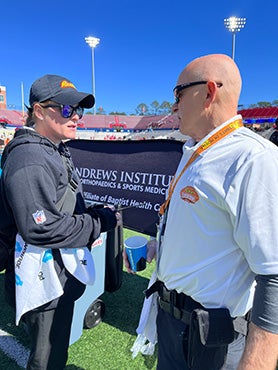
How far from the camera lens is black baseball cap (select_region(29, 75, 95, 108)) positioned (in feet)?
5.80

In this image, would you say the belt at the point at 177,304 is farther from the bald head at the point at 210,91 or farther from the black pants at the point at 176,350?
the bald head at the point at 210,91

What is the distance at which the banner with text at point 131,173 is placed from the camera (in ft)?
8.06

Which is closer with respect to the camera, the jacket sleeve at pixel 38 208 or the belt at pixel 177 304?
the belt at pixel 177 304

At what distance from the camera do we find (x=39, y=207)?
4.81 feet

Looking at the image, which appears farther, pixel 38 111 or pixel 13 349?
pixel 13 349

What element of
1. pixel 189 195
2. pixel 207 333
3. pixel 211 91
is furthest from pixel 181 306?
pixel 211 91

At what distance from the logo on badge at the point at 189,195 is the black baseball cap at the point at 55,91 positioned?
108 cm

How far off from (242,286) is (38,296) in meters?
1.10

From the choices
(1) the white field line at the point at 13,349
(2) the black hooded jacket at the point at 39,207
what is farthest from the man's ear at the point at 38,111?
(1) the white field line at the point at 13,349

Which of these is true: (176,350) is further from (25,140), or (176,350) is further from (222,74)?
(25,140)

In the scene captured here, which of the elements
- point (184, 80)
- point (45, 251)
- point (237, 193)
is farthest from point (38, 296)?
point (184, 80)

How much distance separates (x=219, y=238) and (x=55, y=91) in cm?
136

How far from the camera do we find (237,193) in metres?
0.96

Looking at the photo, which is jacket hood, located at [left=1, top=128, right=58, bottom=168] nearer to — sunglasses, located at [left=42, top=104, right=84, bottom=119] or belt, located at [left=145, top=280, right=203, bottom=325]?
sunglasses, located at [left=42, top=104, right=84, bottom=119]
